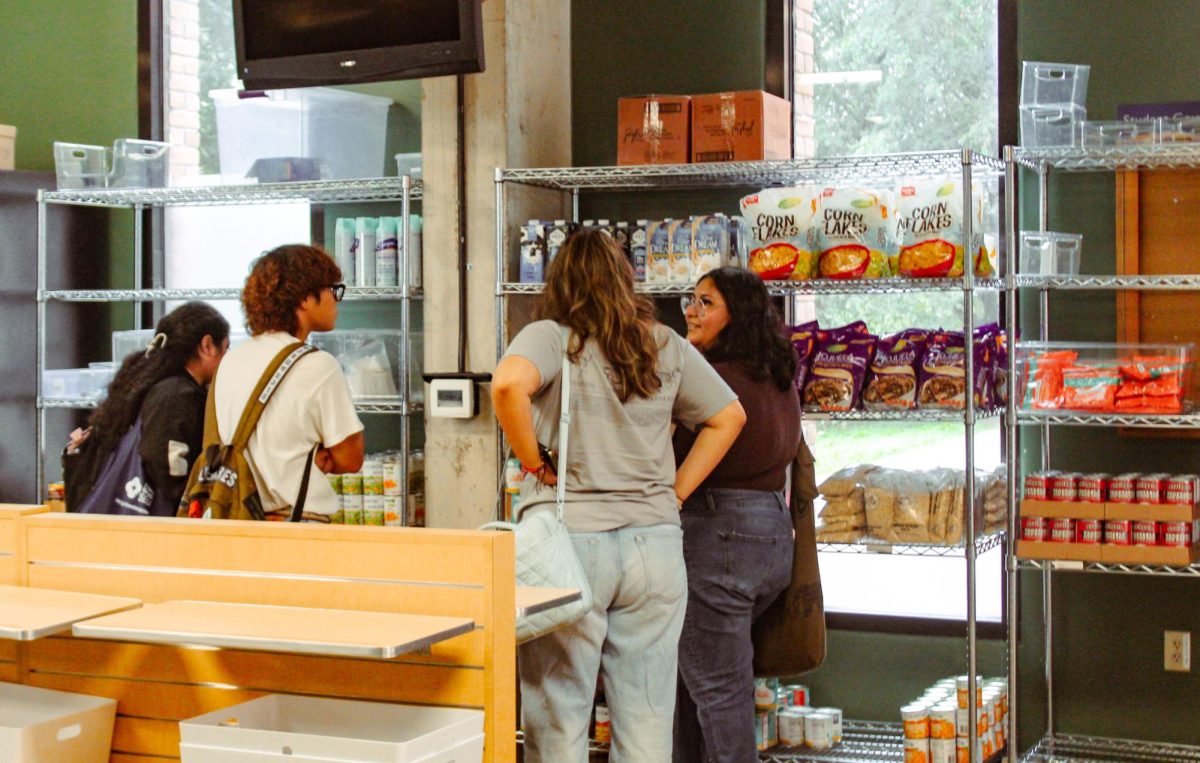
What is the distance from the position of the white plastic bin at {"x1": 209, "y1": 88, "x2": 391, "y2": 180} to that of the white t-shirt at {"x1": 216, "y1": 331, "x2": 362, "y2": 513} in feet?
6.95

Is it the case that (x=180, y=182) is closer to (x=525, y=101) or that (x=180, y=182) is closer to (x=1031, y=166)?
(x=525, y=101)

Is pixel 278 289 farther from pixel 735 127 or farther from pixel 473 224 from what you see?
pixel 735 127

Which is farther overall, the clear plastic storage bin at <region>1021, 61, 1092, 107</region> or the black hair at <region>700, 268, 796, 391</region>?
the clear plastic storage bin at <region>1021, 61, 1092, 107</region>

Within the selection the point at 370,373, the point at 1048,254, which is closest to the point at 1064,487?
the point at 1048,254

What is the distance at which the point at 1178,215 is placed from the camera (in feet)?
14.7

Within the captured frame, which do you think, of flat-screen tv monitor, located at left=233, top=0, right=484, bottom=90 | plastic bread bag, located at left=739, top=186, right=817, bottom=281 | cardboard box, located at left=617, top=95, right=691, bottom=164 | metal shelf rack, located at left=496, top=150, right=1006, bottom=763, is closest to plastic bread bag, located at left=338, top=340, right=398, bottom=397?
metal shelf rack, located at left=496, top=150, right=1006, bottom=763

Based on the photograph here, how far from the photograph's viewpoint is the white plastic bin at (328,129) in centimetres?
563

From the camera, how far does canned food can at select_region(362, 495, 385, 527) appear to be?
16.4 feet

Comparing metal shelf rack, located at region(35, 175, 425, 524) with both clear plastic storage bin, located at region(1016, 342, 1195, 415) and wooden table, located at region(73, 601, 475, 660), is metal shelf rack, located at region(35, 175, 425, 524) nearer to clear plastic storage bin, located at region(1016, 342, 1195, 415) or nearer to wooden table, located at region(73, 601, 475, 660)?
clear plastic storage bin, located at region(1016, 342, 1195, 415)

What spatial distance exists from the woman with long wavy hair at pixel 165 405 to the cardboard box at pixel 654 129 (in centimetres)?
150

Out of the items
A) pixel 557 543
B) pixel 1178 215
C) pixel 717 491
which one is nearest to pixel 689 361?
pixel 717 491

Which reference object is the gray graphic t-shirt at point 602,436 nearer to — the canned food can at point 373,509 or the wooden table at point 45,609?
the wooden table at point 45,609

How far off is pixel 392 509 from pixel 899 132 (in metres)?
2.21

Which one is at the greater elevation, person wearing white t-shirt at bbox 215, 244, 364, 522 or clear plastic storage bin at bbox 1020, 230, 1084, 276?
clear plastic storage bin at bbox 1020, 230, 1084, 276
